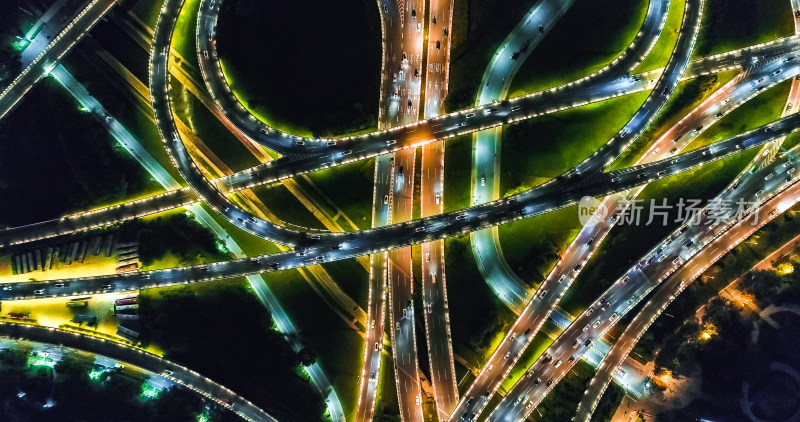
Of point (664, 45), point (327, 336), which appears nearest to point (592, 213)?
point (664, 45)

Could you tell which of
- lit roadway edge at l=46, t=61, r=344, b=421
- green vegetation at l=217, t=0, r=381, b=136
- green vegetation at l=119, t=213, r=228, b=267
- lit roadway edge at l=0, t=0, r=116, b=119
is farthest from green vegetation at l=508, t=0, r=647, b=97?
lit roadway edge at l=0, t=0, r=116, b=119

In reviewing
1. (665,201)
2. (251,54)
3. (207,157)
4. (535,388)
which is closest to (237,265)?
(207,157)

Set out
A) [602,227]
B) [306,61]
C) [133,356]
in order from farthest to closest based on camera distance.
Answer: [306,61]
[602,227]
[133,356]

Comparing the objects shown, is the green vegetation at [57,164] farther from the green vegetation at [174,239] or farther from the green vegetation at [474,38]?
the green vegetation at [474,38]

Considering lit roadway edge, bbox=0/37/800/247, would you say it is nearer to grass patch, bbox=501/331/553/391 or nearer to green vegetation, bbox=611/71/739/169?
green vegetation, bbox=611/71/739/169

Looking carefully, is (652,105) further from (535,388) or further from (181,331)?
(181,331)

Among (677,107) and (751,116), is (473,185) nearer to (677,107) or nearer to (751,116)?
(677,107)
